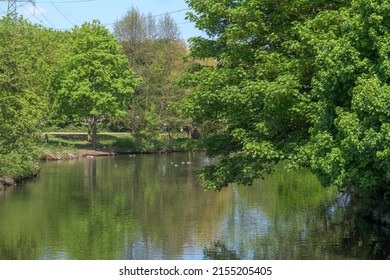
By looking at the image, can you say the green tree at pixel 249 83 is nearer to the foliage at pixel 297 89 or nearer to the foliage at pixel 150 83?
the foliage at pixel 297 89

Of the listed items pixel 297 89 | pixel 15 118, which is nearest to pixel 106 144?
pixel 15 118

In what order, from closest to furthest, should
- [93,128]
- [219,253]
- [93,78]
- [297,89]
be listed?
[297,89] → [219,253] → [93,78] → [93,128]

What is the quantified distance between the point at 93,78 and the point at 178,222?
145ft

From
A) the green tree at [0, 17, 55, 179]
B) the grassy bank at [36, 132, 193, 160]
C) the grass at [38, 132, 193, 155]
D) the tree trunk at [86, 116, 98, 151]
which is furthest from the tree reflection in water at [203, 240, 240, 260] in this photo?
the tree trunk at [86, 116, 98, 151]

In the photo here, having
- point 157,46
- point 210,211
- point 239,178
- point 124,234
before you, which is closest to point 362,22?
point 239,178

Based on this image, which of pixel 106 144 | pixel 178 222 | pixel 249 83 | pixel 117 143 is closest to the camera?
pixel 249 83

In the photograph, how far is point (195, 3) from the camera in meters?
27.8

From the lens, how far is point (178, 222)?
2967 centimetres

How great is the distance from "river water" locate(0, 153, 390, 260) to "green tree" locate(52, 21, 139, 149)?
75.8 ft

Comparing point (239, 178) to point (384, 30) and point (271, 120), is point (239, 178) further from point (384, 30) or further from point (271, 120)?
point (384, 30)

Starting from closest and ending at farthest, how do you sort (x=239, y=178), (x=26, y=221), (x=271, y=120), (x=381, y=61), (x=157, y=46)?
(x=381, y=61), (x=271, y=120), (x=239, y=178), (x=26, y=221), (x=157, y=46)

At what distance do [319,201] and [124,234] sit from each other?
12724 millimetres

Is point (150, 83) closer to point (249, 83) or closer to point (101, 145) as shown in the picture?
point (101, 145)

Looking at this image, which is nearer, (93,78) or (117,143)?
(93,78)
